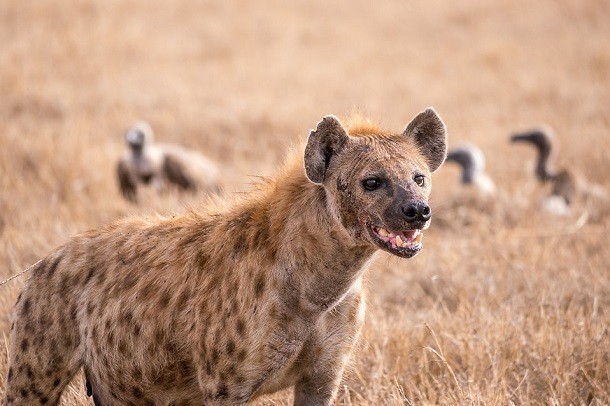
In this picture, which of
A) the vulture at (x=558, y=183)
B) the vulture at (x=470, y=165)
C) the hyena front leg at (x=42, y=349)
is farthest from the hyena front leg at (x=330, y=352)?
the vulture at (x=470, y=165)

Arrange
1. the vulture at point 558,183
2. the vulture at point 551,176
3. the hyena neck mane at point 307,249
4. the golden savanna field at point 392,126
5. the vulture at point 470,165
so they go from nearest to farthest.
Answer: the hyena neck mane at point 307,249, the golden savanna field at point 392,126, the vulture at point 558,183, the vulture at point 551,176, the vulture at point 470,165

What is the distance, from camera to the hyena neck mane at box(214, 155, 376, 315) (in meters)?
3.35

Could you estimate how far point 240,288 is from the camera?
3396 millimetres

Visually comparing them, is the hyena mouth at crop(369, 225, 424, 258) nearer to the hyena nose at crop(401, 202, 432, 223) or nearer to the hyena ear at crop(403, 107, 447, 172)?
the hyena nose at crop(401, 202, 432, 223)

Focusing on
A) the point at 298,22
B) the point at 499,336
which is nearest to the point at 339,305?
the point at 499,336

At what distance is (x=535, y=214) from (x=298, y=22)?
9948 mm

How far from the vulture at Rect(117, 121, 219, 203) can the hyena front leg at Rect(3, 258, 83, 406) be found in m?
5.64

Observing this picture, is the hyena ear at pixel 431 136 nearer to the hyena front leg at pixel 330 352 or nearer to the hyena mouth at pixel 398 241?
the hyena mouth at pixel 398 241

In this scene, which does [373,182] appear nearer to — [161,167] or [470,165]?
[161,167]

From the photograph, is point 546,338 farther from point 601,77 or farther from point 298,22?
point 298,22

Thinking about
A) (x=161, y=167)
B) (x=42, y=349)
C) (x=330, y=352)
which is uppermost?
(x=330, y=352)

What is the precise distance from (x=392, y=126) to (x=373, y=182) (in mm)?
3058

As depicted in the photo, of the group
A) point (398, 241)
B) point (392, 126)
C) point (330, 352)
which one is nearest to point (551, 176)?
point (392, 126)

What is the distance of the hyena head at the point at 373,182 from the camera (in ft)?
10.4
